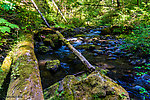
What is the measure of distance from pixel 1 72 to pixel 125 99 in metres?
3.31

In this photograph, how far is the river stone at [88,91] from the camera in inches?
84.4

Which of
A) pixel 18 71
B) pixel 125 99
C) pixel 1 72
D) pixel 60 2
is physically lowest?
pixel 125 99

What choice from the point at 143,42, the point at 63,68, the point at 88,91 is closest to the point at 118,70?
the point at 143,42

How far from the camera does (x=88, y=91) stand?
2.28 meters

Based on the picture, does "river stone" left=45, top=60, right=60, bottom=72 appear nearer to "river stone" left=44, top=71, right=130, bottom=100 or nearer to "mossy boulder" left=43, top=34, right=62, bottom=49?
"river stone" left=44, top=71, right=130, bottom=100

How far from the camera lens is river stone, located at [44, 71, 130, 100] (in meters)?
2.14

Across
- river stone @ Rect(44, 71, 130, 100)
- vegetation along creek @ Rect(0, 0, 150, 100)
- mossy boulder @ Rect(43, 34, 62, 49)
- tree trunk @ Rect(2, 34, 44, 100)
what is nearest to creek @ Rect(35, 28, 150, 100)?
vegetation along creek @ Rect(0, 0, 150, 100)

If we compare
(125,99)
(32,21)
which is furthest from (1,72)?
(32,21)

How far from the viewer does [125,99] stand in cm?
207

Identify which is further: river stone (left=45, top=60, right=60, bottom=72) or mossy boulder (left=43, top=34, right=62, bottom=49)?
mossy boulder (left=43, top=34, right=62, bottom=49)

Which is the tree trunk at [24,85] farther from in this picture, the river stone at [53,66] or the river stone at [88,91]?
the river stone at [53,66]

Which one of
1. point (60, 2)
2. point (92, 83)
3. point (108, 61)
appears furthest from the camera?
point (60, 2)

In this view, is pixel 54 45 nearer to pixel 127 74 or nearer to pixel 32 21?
pixel 32 21

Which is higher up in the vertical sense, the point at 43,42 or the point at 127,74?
the point at 43,42
